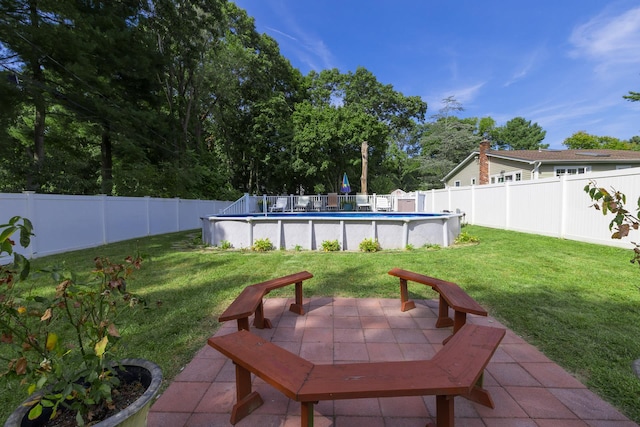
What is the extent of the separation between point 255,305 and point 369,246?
15.9 ft

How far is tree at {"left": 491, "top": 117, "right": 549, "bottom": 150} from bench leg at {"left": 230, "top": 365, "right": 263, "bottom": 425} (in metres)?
51.4

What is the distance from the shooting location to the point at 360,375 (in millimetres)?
1582

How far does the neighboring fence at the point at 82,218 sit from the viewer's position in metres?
6.76

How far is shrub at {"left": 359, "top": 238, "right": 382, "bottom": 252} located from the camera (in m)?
7.22

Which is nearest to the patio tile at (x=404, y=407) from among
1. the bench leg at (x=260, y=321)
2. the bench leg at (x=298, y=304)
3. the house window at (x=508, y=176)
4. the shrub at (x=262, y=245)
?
the bench leg at (x=260, y=321)

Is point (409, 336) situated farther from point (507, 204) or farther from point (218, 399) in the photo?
point (507, 204)

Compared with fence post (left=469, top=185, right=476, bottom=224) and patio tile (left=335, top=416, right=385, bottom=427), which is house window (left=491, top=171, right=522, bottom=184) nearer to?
fence post (left=469, top=185, right=476, bottom=224)

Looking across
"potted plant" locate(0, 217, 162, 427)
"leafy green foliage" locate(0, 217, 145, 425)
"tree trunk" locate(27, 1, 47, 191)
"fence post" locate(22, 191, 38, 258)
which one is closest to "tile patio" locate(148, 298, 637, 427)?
"potted plant" locate(0, 217, 162, 427)

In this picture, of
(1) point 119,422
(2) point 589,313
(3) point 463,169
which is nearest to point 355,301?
(2) point 589,313

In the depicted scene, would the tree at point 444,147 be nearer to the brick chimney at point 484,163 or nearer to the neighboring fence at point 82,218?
the brick chimney at point 484,163

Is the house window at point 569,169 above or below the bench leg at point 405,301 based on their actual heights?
above

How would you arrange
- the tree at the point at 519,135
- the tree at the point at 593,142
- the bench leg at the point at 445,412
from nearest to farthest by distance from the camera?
the bench leg at the point at 445,412 < the tree at the point at 593,142 < the tree at the point at 519,135

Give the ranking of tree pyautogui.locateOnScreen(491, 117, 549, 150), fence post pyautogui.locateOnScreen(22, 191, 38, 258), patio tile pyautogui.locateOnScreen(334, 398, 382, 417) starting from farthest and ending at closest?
tree pyautogui.locateOnScreen(491, 117, 549, 150)
fence post pyautogui.locateOnScreen(22, 191, 38, 258)
patio tile pyautogui.locateOnScreen(334, 398, 382, 417)

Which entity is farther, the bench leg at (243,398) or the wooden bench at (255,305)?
the wooden bench at (255,305)
